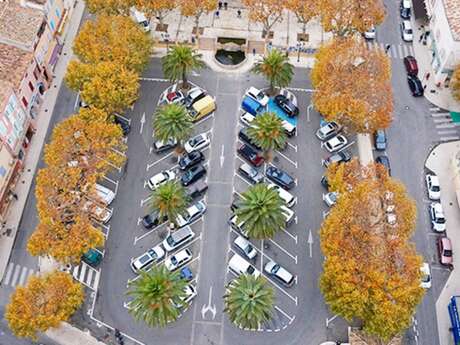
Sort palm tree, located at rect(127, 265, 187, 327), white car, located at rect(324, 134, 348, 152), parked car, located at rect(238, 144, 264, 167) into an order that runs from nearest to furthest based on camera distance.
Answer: palm tree, located at rect(127, 265, 187, 327) < parked car, located at rect(238, 144, 264, 167) < white car, located at rect(324, 134, 348, 152)

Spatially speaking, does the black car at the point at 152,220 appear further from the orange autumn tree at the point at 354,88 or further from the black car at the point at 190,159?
the orange autumn tree at the point at 354,88

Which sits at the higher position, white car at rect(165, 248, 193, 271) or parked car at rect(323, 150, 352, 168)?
parked car at rect(323, 150, 352, 168)

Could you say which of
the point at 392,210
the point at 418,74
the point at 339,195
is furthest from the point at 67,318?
the point at 418,74

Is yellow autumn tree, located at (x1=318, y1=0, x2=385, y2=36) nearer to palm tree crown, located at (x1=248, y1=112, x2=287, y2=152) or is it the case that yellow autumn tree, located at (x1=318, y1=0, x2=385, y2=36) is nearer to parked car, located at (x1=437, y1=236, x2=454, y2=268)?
palm tree crown, located at (x1=248, y1=112, x2=287, y2=152)

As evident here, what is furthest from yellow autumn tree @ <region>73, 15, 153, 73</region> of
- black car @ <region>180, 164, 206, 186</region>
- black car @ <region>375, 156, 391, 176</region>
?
black car @ <region>375, 156, 391, 176</region>

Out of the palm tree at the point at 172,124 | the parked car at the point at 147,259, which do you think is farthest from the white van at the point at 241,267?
the palm tree at the point at 172,124
